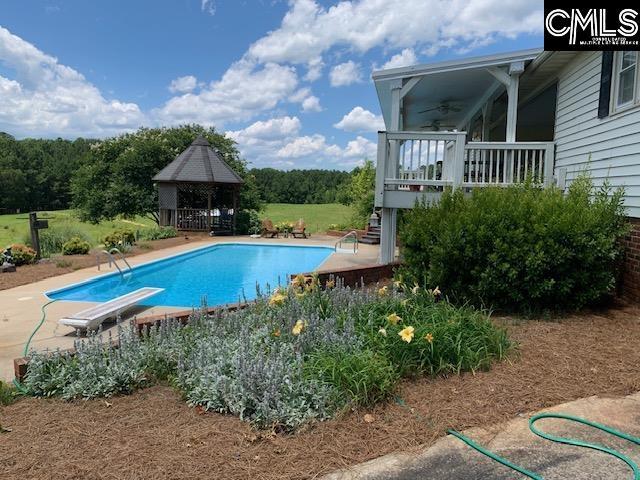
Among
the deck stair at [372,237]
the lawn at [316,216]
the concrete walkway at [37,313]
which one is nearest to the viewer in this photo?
the concrete walkway at [37,313]

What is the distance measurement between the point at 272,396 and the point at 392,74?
291 inches

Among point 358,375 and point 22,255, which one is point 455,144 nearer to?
point 358,375

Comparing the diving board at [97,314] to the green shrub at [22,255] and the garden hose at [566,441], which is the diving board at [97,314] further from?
the green shrub at [22,255]

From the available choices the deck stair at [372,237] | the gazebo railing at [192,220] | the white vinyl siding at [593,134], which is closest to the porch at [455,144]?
the white vinyl siding at [593,134]

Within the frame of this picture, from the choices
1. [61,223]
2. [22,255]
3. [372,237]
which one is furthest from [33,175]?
[372,237]

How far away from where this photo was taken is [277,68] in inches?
886

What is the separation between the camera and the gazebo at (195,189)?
19.9 metres

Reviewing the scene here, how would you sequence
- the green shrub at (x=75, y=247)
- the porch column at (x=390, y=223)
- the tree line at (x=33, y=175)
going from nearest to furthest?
the porch column at (x=390, y=223), the green shrub at (x=75, y=247), the tree line at (x=33, y=175)

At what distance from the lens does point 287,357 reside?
3355 mm

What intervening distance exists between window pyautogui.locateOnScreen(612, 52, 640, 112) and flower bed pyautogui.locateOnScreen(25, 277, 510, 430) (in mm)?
3778

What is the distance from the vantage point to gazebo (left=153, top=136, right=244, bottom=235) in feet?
65.4

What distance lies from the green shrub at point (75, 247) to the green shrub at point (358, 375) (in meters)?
11.7

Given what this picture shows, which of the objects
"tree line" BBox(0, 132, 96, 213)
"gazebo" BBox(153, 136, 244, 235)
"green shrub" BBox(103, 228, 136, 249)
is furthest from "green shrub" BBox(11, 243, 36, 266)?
"tree line" BBox(0, 132, 96, 213)

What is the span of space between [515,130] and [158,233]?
13.8 metres
